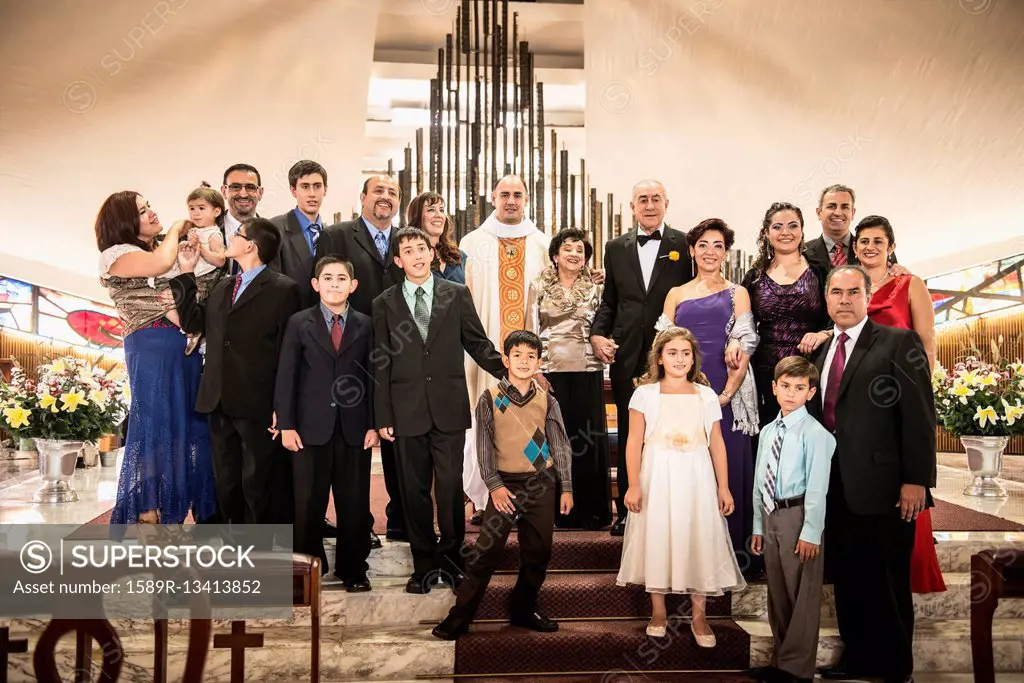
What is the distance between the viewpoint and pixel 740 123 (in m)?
8.64

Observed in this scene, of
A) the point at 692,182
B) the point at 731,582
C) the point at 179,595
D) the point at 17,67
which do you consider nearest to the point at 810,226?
the point at 692,182

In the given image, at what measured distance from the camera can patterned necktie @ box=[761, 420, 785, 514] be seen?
3.14 metres

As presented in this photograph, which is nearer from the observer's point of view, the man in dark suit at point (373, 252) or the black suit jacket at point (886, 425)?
the black suit jacket at point (886, 425)

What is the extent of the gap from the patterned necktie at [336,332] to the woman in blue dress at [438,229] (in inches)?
27.1

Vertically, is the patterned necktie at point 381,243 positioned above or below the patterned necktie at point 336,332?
above

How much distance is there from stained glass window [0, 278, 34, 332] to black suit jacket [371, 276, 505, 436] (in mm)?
8358

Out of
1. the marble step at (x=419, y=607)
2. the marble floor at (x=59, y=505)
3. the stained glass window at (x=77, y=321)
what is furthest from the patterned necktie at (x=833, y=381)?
the stained glass window at (x=77, y=321)

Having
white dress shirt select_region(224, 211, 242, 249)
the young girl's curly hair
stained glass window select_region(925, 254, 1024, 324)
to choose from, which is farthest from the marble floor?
stained glass window select_region(925, 254, 1024, 324)

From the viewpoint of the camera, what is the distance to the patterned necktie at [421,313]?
3539 millimetres

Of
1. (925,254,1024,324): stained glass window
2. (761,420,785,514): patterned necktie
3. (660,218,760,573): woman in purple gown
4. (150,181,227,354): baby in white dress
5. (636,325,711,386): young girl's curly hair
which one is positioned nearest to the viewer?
(761,420,785,514): patterned necktie

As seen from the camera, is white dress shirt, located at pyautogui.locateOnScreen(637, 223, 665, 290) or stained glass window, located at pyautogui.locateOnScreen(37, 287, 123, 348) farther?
stained glass window, located at pyautogui.locateOnScreen(37, 287, 123, 348)

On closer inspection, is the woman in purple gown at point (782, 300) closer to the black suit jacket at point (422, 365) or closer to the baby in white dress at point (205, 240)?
the black suit jacket at point (422, 365)

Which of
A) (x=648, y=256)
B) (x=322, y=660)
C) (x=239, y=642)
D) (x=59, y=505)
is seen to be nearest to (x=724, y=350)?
(x=648, y=256)

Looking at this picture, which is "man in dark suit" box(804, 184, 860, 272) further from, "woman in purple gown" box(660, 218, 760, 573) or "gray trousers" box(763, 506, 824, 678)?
"gray trousers" box(763, 506, 824, 678)
